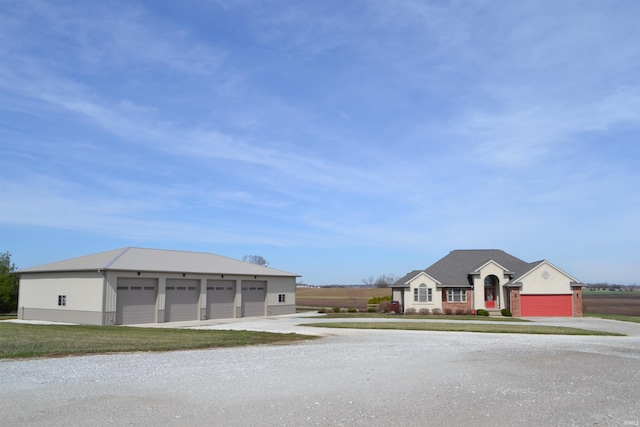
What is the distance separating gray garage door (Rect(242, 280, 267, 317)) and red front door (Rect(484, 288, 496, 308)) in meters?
20.6

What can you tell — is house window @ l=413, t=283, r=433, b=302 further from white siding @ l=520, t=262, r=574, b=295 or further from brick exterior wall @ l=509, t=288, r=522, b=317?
white siding @ l=520, t=262, r=574, b=295

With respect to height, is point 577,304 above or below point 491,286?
below

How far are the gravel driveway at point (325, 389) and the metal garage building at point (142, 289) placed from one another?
1877cm

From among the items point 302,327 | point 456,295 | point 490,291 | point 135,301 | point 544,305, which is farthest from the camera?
point 490,291

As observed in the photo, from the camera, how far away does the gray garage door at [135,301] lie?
3384 centimetres

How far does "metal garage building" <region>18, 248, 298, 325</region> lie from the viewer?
3347 centimetres

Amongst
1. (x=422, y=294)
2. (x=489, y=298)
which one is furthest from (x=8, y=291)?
(x=489, y=298)

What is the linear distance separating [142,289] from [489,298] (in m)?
31.4

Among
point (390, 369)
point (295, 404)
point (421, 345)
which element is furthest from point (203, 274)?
point (295, 404)

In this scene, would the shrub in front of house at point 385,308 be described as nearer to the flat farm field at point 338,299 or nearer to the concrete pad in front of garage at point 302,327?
the concrete pad in front of garage at point 302,327

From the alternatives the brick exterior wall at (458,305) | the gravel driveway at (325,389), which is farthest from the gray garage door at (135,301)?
the brick exterior wall at (458,305)

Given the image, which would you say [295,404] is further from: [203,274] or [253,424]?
[203,274]

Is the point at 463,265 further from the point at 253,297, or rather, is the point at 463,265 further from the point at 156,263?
the point at 156,263

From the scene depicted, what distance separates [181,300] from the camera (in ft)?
124
